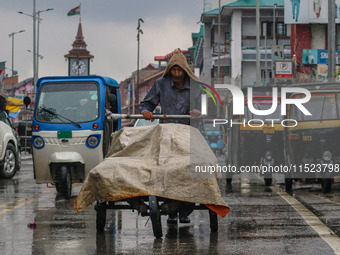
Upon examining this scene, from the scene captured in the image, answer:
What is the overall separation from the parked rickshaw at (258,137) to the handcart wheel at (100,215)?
9.52m

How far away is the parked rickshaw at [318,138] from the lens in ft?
47.9

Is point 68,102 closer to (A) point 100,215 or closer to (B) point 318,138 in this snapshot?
(B) point 318,138

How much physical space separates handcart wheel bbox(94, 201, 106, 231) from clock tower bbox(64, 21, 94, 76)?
364ft

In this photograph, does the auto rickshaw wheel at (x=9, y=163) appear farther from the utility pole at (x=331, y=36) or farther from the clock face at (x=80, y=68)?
the clock face at (x=80, y=68)

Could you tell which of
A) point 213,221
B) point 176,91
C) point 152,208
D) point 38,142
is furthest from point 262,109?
point 152,208

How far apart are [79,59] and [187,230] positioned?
129m

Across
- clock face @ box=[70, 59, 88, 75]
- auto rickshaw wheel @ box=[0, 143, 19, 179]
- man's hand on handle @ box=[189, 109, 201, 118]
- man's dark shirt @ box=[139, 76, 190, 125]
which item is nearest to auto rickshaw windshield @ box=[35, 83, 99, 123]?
man's dark shirt @ box=[139, 76, 190, 125]

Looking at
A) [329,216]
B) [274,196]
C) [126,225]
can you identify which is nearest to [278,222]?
[329,216]

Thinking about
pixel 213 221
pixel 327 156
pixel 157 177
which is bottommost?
pixel 213 221

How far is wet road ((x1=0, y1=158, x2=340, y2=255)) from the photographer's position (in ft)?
25.2

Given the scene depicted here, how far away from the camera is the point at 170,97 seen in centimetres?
988

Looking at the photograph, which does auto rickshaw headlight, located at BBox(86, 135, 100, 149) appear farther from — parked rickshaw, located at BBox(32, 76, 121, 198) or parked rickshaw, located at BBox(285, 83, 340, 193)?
parked rickshaw, located at BBox(285, 83, 340, 193)

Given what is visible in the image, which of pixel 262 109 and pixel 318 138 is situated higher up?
pixel 262 109

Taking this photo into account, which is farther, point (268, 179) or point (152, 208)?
point (268, 179)
